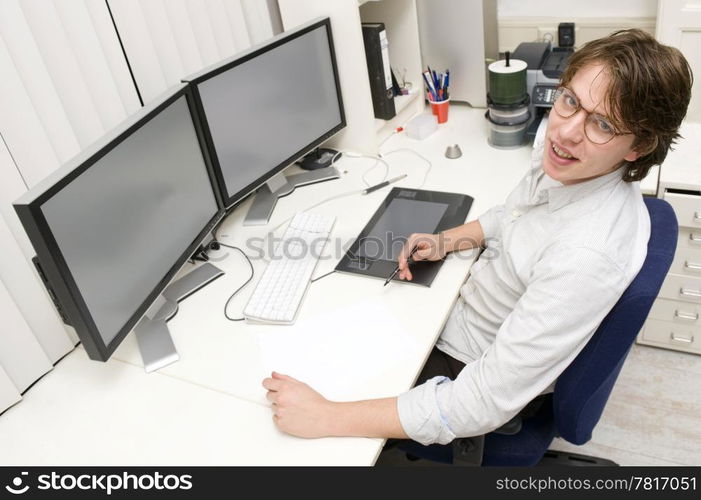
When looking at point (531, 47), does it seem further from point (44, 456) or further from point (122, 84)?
point (44, 456)

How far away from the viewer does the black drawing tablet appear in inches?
55.9

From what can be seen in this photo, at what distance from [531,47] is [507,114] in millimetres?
305

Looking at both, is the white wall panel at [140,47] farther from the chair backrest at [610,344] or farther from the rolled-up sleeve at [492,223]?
the chair backrest at [610,344]

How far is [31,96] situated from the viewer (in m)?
1.22

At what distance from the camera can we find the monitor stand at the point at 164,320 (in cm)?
128

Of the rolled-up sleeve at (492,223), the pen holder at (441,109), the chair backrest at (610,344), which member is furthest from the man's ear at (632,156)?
the pen holder at (441,109)

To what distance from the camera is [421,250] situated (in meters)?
1.40

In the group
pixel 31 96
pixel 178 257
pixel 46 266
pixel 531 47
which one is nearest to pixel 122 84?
pixel 31 96

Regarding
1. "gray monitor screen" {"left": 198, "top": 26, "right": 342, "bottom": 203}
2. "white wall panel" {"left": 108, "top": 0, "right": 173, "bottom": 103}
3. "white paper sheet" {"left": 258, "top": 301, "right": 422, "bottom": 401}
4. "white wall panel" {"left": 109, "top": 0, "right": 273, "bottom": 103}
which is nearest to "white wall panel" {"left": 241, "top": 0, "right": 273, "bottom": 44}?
"white wall panel" {"left": 109, "top": 0, "right": 273, "bottom": 103}

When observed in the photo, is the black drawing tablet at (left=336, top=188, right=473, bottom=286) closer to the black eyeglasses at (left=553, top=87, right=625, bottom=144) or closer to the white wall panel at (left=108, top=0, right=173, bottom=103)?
the black eyeglasses at (left=553, top=87, right=625, bottom=144)

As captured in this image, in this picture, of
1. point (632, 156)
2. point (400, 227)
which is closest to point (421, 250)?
point (400, 227)

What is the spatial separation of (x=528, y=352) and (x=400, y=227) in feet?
2.09

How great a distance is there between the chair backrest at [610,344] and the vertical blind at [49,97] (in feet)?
3.55

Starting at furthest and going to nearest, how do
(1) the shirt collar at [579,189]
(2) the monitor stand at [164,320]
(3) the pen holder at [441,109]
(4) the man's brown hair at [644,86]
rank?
1. (3) the pen holder at [441,109]
2. (2) the monitor stand at [164,320]
3. (1) the shirt collar at [579,189]
4. (4) the man's brown hair at [644,86]
